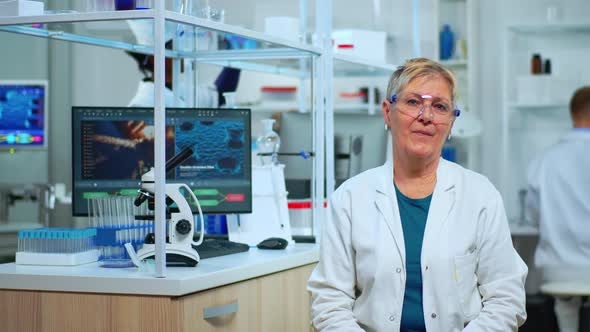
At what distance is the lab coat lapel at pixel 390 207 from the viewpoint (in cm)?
224

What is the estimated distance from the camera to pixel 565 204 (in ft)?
16.7

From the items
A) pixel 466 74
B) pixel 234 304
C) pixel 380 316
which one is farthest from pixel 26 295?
pixel 466 74

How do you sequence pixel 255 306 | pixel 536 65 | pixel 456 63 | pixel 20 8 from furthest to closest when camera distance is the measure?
pixel 456 63 < pixel 536 65 < pixel 255 306 < pixel 20 8

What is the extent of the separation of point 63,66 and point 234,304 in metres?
5.51

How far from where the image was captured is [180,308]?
2420 mm

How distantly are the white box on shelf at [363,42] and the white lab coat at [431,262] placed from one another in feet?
6.45

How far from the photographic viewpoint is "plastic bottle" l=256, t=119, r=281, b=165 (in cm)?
351

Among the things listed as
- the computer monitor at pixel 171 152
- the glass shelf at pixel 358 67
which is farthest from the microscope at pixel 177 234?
the glass shelf at pixel 358 67

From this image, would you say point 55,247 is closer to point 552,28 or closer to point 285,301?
point 285,301

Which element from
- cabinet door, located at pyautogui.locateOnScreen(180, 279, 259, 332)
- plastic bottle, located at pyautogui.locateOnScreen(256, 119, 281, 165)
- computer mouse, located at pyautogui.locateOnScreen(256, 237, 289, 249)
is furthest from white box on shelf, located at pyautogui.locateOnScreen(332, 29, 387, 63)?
cabinet door, located at pyautogui.locateOnScreen(180, 279, 259, 332)

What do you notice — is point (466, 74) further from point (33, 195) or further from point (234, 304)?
point (234, 304)

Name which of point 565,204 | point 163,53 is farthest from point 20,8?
point 565,204

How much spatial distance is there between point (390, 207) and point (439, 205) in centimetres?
12

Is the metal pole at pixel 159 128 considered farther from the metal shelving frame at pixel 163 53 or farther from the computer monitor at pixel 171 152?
the computer monitor at pixel 171 152
